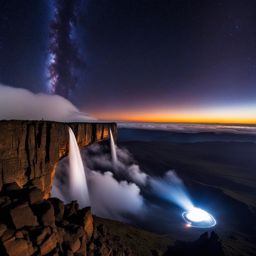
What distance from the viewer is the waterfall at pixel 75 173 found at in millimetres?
46875

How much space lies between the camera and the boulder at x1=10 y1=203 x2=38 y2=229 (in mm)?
11472

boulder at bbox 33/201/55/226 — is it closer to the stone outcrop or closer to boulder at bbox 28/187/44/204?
the stone outcrop

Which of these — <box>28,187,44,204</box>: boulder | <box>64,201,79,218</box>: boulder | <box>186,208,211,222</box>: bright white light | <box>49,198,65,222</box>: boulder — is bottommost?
<box>186,208,211,222</box>: bright white light

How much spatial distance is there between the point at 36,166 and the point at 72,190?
38346 millimetres

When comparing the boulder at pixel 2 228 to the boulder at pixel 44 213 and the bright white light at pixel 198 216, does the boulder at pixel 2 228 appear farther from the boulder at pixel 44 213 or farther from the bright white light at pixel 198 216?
the bright white light at pixel 198 216

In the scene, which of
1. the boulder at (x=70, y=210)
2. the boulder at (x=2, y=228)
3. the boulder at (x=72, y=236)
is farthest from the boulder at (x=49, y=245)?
the boulder at (x=70, y=210)

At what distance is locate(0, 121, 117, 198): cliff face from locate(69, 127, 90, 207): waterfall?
31.7 ft

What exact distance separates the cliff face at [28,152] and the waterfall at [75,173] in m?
9.67

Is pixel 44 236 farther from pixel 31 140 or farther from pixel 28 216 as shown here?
pixel 31 140

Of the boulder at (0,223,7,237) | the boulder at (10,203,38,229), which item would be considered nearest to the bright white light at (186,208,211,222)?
the boulder at (10,203,38,229)

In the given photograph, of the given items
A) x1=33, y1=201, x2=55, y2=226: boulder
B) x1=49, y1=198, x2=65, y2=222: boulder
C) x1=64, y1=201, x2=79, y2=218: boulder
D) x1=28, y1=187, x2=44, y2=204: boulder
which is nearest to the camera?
x1=33, y1=201, x2=55, y2=226: boulder

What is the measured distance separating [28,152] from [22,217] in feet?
56.7

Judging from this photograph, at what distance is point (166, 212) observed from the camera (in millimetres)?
73062

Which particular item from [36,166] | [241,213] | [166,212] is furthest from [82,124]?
[241,213]
